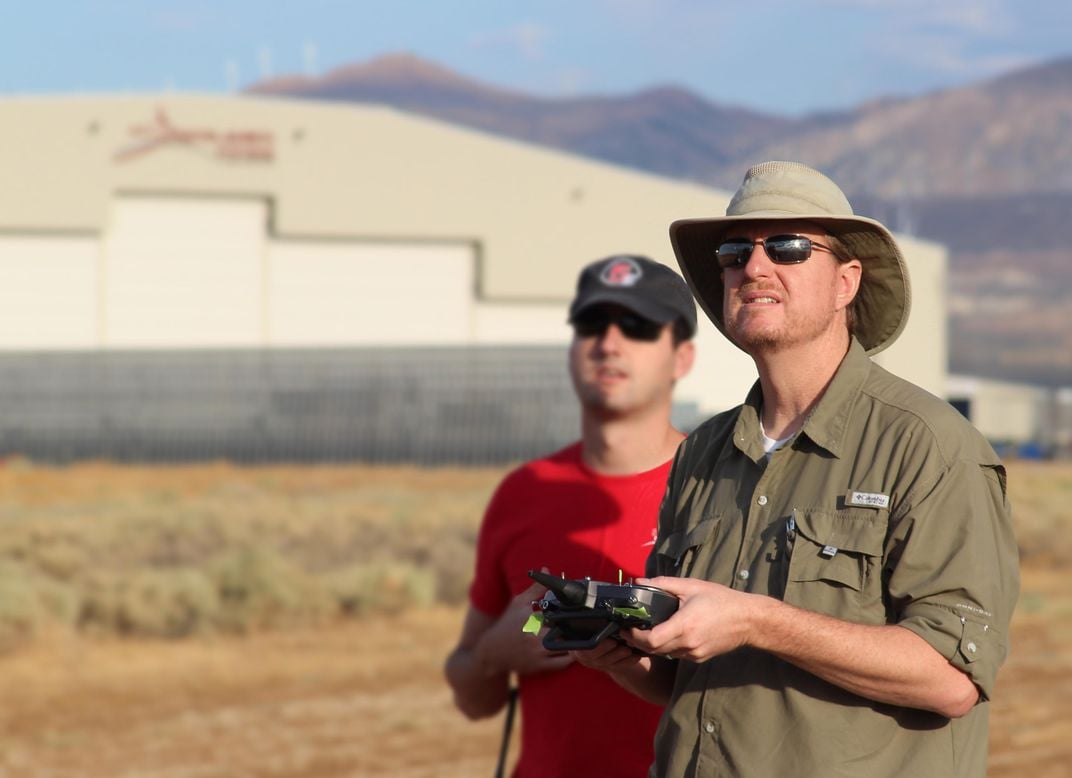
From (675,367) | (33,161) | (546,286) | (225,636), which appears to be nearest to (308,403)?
(546,286)

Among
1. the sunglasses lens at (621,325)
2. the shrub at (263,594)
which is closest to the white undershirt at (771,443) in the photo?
the sunglasses lens at (621,325)

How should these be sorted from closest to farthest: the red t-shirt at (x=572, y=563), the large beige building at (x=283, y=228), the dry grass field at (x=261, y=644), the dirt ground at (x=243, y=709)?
the red t-shirt at (x=572, y=563) → the dirt ground at (x=243, y=709) → the dry grass field at (x=261, y=644) → the large beige building at (x=283, y=228)

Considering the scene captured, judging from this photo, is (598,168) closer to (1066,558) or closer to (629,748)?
(1066,558)

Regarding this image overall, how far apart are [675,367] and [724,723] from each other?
159 cm

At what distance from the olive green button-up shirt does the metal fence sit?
1562 inches

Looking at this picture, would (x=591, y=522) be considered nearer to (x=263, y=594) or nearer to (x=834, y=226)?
(x=834, y=226)

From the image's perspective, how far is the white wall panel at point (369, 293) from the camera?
46.8 meters

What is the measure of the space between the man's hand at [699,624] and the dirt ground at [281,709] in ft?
23.7

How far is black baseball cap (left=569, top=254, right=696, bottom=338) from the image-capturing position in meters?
4.11

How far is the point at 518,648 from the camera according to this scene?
386cm

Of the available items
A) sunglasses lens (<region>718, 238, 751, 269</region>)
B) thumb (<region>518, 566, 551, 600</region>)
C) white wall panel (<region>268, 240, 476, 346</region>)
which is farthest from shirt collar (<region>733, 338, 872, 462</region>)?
white wall panel (<region>268, 240, 476, 346</region>)

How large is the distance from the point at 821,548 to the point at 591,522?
1.31 m

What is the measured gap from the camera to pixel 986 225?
19975 centimetres

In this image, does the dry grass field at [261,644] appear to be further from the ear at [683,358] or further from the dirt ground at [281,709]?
the ear at [683,358]
